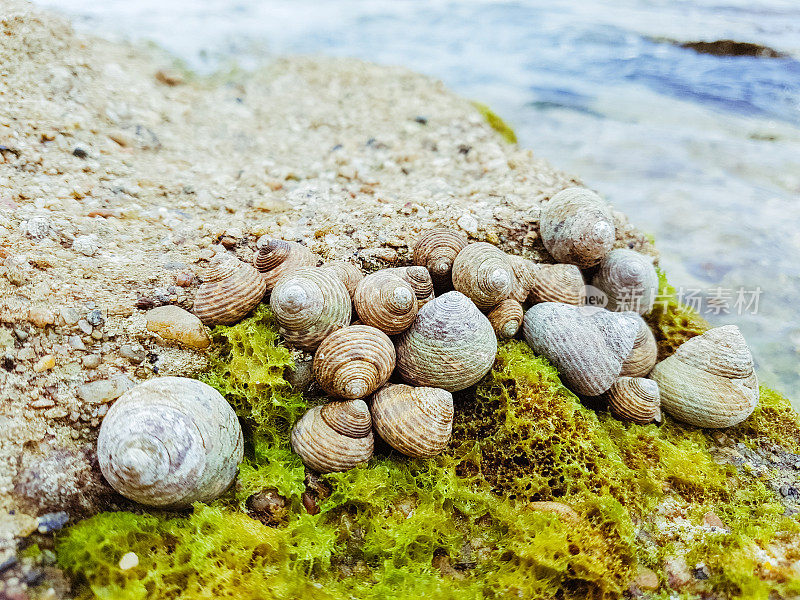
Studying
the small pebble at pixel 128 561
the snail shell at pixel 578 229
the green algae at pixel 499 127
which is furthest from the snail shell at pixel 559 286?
the green algae at pixel 499 127

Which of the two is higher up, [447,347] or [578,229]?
[578,229]

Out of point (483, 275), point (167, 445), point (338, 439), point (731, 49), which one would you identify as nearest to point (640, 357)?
point (483, 275)

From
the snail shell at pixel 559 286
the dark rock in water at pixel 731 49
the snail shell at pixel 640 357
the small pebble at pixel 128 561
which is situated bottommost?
the small pebble at pixel 128 561

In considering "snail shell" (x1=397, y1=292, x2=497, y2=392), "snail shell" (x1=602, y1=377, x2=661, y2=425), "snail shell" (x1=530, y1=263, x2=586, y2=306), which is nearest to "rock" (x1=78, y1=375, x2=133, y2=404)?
"snail shell" (x1=397, y1=292, x2=497, y2=392)

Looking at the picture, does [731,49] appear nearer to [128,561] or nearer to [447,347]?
[447,347]

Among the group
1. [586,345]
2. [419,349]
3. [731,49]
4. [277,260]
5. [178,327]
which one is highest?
[731,49]

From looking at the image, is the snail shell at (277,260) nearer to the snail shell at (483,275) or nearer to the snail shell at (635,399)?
the snail shell at (483,275)

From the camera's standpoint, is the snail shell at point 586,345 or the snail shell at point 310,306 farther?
the snail shell at point 586,345
